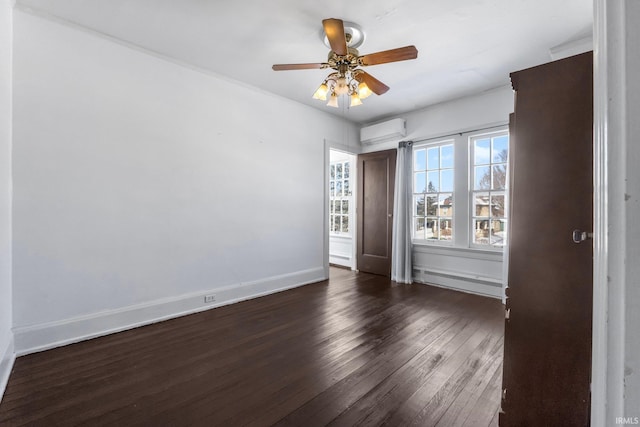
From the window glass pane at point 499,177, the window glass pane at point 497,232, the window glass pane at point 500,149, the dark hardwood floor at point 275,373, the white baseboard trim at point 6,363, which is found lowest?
the dark hardwood floor at point 275,373

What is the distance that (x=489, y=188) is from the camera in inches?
156

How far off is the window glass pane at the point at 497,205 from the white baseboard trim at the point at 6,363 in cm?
511

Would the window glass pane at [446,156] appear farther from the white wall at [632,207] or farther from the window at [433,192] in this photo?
the white wall at [632,207]

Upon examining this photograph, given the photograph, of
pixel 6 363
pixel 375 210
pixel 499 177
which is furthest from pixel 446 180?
pixel 6 363

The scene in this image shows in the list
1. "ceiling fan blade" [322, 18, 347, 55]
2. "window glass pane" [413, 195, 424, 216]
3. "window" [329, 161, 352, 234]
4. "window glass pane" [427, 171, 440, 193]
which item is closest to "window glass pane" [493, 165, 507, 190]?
"window glass pane" [427, 171, 440, 193]

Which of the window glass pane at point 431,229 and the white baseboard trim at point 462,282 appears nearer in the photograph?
the white baseboard trim at point 462,282

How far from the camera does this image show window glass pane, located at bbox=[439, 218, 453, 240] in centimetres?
438

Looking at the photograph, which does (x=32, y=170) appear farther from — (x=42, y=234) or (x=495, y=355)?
(x=495, y=355)

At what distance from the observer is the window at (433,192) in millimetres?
4406

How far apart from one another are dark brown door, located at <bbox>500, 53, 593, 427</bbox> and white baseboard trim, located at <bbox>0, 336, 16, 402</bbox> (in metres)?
3.07

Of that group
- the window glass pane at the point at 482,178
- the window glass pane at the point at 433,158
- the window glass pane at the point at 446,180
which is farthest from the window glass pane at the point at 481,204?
the window glass pane at the point at 433,158

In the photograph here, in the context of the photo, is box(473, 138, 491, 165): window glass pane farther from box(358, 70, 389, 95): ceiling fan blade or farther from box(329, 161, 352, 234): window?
box(329, 161, 352, 234): window

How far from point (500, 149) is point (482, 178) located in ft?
1.46

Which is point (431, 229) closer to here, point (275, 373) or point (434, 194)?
point (434, 194)
